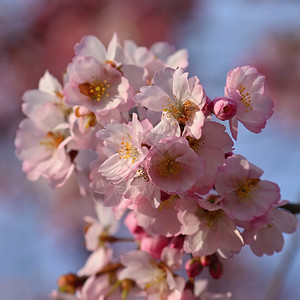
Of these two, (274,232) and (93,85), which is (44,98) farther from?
(274,232)

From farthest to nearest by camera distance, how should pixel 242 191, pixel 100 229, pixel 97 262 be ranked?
pixel 100 229 → pixel 97 262 → pixel 242 191

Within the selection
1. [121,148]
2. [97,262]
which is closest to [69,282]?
[97,262]

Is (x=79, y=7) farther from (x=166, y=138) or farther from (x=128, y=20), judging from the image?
(x=166, y=138)

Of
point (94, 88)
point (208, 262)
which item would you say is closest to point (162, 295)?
point (208, 262)

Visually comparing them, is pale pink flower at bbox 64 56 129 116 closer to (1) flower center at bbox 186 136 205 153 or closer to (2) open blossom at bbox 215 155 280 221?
(1) flower center at bbox 186 136 205 153

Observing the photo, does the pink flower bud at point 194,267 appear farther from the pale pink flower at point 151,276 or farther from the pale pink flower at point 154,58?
the pale pink flower at point 154,58

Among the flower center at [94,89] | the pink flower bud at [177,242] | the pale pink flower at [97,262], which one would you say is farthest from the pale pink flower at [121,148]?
the pale pink flower at [97,262]
